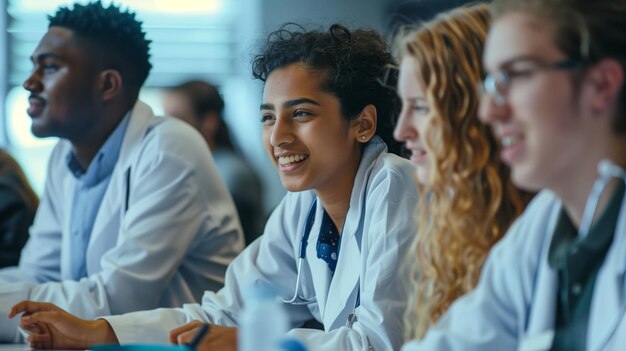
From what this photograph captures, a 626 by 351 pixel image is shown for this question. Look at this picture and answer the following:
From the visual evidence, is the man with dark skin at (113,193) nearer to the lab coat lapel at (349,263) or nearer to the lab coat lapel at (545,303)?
the lab coat lapel at (349,263)

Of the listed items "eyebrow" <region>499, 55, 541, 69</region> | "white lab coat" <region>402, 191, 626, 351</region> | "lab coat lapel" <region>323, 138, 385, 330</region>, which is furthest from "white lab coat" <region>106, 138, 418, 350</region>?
"eyebrow" <region>499, 55, 541, 69</region>

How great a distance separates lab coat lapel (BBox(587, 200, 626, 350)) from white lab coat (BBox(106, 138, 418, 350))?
0.59 metres

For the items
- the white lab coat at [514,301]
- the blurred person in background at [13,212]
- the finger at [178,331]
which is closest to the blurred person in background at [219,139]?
the blurred person in background at [13,212]

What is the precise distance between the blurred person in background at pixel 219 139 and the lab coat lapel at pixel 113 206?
1355 millimetres

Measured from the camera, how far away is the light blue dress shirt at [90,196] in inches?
107

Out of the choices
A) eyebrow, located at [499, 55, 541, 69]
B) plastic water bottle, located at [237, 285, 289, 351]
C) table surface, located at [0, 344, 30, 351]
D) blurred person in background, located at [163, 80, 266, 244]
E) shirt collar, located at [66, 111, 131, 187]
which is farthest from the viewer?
blurred person in background, located at [163, 80, 266, 244]

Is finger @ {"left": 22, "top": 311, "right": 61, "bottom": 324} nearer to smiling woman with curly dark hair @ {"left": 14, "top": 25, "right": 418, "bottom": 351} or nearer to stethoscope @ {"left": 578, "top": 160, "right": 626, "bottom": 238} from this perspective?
smiling woman with curly dark hair @ {"left": 14, "top": 25, "right": 418, "bottom": 351}

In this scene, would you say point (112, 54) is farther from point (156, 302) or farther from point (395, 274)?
point (395, 274)

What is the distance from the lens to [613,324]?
3.96 feet

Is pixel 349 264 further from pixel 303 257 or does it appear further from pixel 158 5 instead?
pixel 158 5

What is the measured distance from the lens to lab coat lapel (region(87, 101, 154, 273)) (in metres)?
2.63

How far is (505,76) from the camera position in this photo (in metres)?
1.21

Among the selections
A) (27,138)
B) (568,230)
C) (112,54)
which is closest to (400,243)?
(568,230)

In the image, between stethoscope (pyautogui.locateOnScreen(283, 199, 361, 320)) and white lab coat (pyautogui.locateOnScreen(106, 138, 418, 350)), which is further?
stethoscope (pyautogui.locateOnScreen(283, 199, 361, 320))
